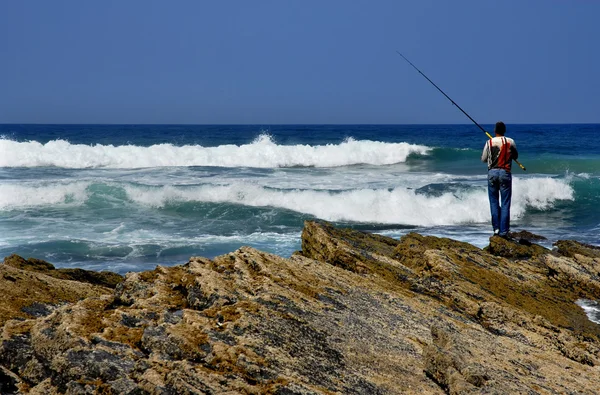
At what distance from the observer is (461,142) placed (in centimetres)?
5569

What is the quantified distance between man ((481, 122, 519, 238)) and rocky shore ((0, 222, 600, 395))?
1646 millimetres

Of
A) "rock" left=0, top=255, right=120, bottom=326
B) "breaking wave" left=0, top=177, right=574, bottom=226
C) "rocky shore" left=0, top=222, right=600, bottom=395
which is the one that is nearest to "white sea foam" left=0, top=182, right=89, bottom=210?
"breaking wave" left=0, top=177, right=574, bottom=226

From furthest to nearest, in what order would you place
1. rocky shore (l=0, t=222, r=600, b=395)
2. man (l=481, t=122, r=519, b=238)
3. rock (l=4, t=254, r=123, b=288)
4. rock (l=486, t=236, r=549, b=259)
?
1. rock (l=486, t=236, r=549, b=259)
2. man (l=481, t=122, r=519, b=238)
3. rock (l=4, t=254, r=123, b=288)
4. rocky shore (l=0, t=222, r=600, b=395)

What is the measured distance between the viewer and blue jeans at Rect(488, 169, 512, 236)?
29.4 ft

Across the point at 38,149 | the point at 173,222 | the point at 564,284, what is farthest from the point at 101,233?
the point at 38,149

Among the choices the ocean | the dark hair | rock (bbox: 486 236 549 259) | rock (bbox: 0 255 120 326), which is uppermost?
the dark hair

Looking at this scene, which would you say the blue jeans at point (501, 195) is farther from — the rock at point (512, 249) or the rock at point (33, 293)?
the rock at point (33, 293)

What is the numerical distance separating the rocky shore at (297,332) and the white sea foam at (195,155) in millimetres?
30368

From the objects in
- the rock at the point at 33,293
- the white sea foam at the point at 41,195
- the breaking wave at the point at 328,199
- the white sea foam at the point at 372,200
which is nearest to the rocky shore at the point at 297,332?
the rock at the point at 33,293

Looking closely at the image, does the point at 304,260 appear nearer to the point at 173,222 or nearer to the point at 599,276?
the point at 599,276

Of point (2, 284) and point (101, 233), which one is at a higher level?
point (2, 284)

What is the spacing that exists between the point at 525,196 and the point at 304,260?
654 inches

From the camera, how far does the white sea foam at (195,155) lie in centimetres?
3575

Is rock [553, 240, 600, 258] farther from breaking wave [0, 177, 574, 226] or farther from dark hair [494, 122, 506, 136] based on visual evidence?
breaking wave [0, 177, 574, 226]
